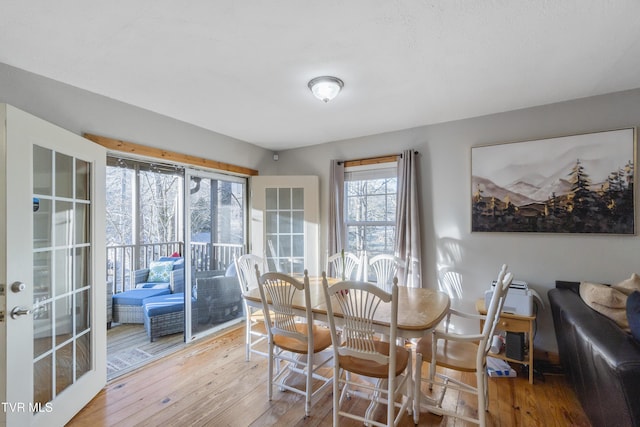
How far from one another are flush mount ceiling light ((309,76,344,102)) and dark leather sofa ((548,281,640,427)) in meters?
2.26

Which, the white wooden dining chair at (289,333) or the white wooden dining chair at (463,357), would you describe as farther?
the white wooden dining chair at (289,333)

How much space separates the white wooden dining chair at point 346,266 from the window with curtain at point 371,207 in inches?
15.6

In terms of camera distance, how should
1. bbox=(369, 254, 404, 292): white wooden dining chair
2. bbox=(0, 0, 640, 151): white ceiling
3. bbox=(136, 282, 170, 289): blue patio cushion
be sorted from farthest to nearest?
bbox=(136, 282, 170, 289): blue patio cushion, bbox=(369, 254, 404, 292): white wooden dining chair, bbox=(0, 0, 640, 151): white ceiling

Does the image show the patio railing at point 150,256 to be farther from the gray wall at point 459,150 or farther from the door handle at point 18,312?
the door handle at point 18,312

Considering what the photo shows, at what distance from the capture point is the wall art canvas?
2.47 m

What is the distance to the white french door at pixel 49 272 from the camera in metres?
1.63

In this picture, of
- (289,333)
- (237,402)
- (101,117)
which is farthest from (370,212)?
(101,117)

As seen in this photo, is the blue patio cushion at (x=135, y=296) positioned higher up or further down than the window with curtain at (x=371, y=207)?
further down

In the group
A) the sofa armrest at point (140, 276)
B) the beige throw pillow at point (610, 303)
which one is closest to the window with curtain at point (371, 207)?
the beige throw pillow at point (610, 303)

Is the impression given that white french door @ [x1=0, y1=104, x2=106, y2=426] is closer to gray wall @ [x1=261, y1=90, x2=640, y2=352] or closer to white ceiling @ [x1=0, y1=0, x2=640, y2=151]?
white ceiling @ [x1=0, y1=0, x2=640, y2=151]

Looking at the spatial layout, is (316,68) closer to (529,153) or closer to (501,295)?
(501,295)

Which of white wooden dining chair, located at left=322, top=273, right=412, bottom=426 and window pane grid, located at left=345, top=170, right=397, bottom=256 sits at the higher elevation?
window pane grid, located at left=345, top=170, right=397, bottom=256

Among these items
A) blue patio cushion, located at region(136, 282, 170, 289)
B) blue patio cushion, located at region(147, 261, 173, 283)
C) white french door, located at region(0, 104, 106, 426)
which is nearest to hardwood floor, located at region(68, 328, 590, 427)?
white french door, located at region(0, 104, 106, 426)

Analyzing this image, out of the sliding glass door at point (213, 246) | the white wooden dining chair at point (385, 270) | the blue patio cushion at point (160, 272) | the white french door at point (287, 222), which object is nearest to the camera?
the white wooden dining chair at point (385, 270)
